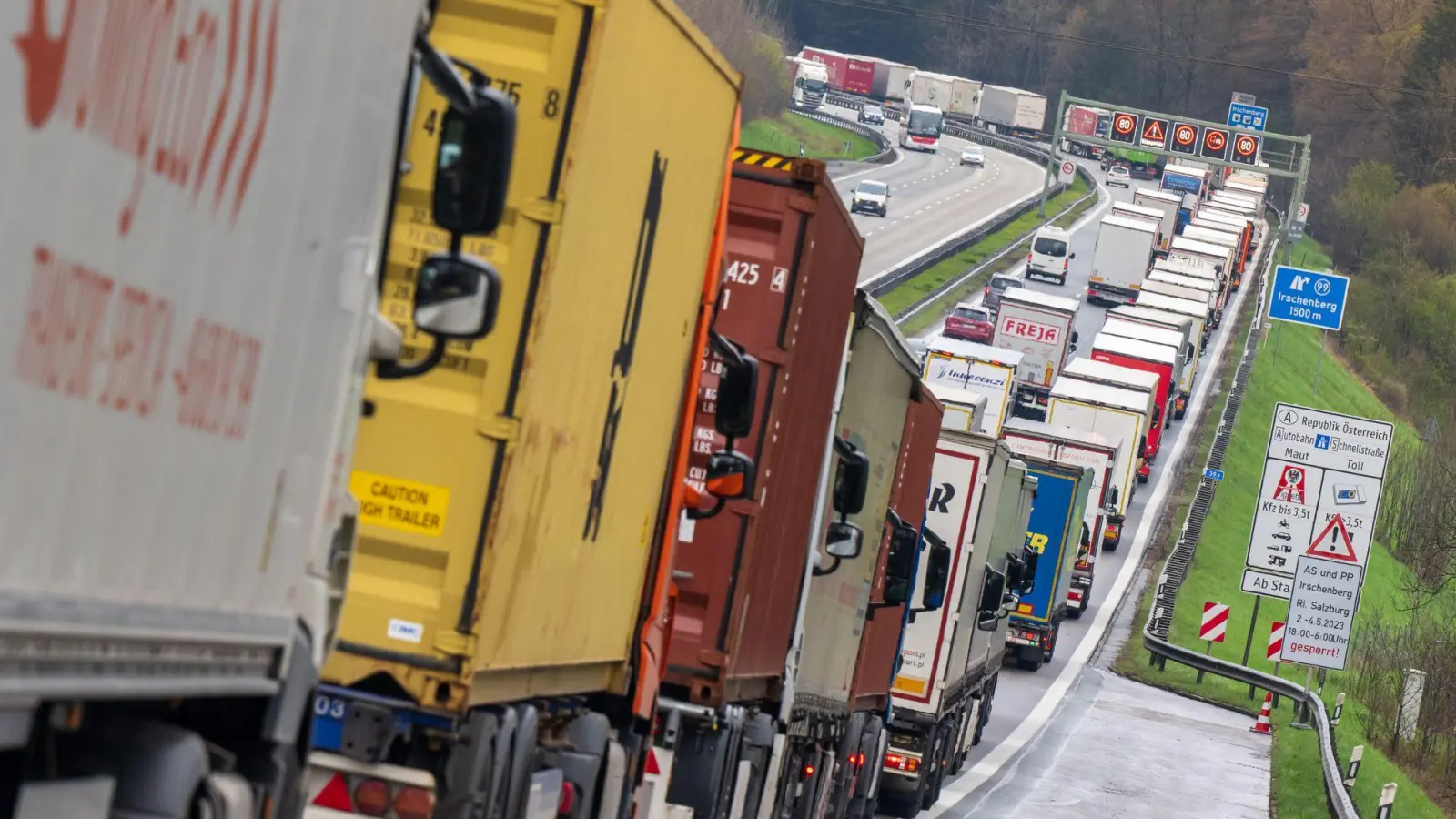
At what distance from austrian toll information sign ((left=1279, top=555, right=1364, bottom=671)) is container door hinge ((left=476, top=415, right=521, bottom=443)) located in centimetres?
2501

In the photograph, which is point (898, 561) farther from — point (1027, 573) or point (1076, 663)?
point (1076, 663)

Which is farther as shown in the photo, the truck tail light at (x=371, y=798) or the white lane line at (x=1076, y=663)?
the white lane line at (x=1076, y=663)

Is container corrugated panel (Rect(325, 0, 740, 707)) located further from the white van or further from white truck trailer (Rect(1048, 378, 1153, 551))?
the white van

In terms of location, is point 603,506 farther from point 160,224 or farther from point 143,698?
point 160,224

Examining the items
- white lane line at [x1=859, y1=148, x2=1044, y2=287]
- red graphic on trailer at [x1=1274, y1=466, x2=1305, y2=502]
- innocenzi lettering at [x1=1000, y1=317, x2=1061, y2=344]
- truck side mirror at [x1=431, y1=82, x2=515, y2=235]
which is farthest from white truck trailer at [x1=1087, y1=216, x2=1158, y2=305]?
Result: truck side mirror at [x1=431, y1=82, x2=515, y2=235]

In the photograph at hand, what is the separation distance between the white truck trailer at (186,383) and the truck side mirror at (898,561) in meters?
12.0

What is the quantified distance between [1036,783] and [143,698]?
21971mm

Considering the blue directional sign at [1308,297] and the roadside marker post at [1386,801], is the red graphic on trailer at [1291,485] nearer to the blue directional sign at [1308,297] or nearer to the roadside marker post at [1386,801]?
the roadside marker post at [1386,801]

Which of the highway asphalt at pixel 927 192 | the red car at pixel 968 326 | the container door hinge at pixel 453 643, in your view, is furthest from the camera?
the highway asphalt at pixel 927 192

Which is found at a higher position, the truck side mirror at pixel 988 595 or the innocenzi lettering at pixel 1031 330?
the innocenzi lettering at pixel 1031 330

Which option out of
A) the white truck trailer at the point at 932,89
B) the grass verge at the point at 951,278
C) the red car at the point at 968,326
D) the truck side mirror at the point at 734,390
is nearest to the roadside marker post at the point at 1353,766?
the truck side mirror at the point at 734,390

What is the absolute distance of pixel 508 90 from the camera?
8.11 metres

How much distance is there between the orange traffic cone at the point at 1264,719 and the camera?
37438 mm

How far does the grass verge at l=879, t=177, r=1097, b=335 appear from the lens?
7956 centimetres
